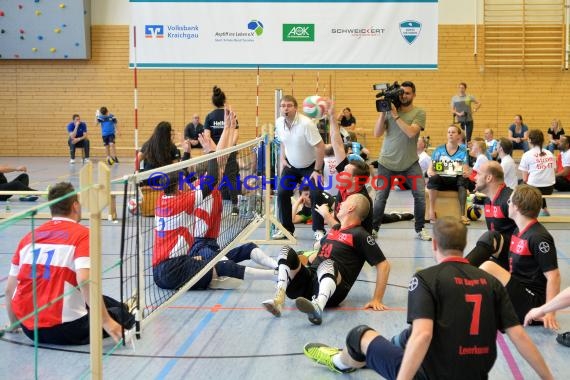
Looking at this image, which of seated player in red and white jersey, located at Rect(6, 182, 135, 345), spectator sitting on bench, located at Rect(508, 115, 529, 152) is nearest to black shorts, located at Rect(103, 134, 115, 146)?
spectator sitting on bench, located at Rect(508, 115, 529, 152)

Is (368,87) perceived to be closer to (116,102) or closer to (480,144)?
(116,102)

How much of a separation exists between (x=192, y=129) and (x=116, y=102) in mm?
6888

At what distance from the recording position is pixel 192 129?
15.0m

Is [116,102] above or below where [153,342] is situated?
above

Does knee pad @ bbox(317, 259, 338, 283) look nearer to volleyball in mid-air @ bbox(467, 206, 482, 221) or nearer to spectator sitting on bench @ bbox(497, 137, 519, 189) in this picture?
spectator sitting on bench @ bbox(497, 137, 519, 189)

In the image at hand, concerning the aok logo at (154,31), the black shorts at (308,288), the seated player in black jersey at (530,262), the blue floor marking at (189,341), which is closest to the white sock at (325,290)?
the black shorts at (308,288)

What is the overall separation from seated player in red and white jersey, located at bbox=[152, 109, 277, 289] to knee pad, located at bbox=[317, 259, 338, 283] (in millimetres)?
913

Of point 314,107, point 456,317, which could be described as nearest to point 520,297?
point 456,317

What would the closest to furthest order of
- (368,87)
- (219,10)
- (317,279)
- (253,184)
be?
(317,279) → (253,184) → (219,10) → (368,87)

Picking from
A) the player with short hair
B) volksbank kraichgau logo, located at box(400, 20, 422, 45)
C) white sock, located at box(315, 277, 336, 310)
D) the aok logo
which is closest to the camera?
white sock, located at box(315, 277, 336, 310)

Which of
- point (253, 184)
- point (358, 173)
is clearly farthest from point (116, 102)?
point (358, 173)

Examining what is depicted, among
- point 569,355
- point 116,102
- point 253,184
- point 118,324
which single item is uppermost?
point 116,102

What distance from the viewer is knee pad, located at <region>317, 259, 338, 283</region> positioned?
5152mm

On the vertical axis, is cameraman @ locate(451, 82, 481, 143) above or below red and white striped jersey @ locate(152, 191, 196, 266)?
above
